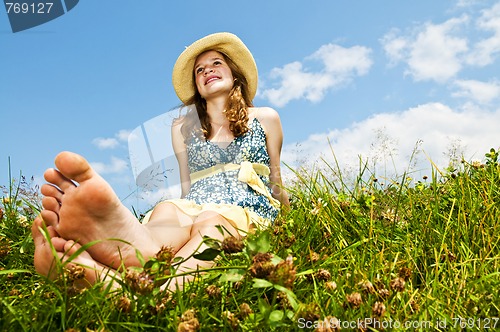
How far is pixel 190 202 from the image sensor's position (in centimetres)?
298

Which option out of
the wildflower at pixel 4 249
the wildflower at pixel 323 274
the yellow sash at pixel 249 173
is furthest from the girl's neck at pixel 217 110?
the wildflower at pixel 323 274

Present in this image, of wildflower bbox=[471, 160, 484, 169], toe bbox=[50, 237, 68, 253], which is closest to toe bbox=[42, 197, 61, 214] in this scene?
toe bbox=[50, 237, 68, 253]

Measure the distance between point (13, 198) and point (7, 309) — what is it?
2284 millimetres

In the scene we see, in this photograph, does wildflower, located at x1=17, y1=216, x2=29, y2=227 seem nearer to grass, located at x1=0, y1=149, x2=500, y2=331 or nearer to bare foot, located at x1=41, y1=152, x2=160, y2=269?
grass, located at x1=0, y1=149, x2=500, y2=331

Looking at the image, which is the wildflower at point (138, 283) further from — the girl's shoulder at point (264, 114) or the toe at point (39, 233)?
the girl's shoulder at point (264, 114)

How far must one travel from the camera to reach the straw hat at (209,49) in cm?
373

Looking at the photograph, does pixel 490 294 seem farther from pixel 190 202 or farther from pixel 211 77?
pixel 211 77

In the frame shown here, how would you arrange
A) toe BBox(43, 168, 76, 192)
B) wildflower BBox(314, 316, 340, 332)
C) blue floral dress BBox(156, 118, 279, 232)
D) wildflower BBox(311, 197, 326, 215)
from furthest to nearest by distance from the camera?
blue floral dress BBox(156, 118, 279, 232) < wildflower BBox(311, 197, 326, 215) < toe BBox(43, 168, 76, 192) < wildflower BBox(314, 316, 340, 332)

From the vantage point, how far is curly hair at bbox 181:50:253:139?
3.59 metres

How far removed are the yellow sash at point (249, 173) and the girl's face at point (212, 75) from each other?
0.52 metres

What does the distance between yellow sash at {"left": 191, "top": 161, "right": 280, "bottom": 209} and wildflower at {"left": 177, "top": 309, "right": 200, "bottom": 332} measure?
1953 millimetres

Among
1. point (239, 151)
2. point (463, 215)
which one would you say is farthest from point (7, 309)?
point (239, 151)

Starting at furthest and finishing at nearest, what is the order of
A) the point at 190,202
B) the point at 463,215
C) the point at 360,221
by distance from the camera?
the point at 190,202 → the point at 360,221 → the point at 463,215

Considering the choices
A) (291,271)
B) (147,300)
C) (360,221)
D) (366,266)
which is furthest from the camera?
(360,221)
